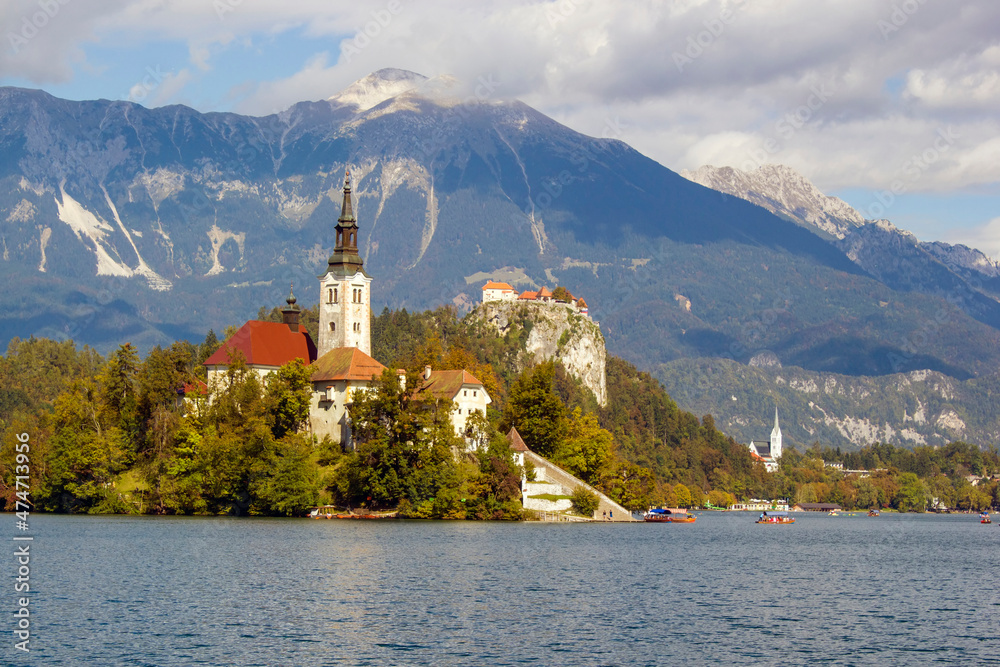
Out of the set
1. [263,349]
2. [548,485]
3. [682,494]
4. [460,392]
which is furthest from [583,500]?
[682,494]

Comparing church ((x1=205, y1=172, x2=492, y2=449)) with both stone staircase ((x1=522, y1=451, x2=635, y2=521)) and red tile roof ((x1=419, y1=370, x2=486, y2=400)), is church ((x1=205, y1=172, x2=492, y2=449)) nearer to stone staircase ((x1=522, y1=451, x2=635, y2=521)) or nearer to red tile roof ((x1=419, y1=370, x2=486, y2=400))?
red tile roof ((x1=419, y1=370, x2=486, y2=400))

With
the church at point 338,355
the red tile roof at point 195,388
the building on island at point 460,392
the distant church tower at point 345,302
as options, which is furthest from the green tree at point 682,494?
the red tile roof at point 195,388

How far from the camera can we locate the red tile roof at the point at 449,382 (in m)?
117

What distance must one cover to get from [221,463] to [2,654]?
66.2 m

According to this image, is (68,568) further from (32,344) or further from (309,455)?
(32,344)

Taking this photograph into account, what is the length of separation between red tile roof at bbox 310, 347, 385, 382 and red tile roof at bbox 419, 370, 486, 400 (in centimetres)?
548

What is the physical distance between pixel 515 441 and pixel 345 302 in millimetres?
25931

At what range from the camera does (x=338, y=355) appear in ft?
395

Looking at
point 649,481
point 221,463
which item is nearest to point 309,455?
point 221,463

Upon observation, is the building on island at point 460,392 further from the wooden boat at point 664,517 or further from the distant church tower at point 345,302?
the wooden boat at point 664,517

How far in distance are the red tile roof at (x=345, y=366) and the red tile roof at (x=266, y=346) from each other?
9.70 ft

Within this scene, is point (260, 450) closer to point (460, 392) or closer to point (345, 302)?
point (460, 392)

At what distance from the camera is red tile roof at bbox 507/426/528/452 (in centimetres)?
11031

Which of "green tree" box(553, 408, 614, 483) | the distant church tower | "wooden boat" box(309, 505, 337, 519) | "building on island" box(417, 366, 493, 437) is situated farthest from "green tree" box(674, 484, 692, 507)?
"wooden boat" box(309, 505, 337, 519)
